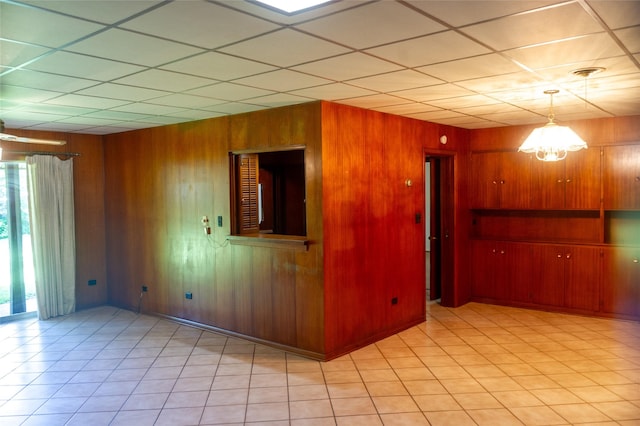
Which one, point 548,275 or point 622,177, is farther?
point 548,275

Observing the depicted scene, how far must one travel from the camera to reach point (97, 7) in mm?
2125

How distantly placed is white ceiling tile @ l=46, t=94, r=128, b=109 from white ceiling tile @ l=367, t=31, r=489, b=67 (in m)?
2.73

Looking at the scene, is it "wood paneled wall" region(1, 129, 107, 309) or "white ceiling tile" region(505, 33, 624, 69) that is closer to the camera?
"white ceiling tile" region(505, 33, 624, 69)

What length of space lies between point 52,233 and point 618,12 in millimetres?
6744

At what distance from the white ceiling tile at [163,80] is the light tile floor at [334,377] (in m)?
2.57

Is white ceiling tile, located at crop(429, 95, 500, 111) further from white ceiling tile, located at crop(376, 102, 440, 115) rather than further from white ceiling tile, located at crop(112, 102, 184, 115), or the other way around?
white ceiling tile, located at crop(112, 102, 184, 115)

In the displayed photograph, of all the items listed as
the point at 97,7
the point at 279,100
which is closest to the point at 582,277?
the point at 279,100

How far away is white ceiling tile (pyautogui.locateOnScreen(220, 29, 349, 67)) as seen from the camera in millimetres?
2580

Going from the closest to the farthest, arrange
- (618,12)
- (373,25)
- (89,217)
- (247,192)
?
(618,12) → (373,25) → (247,192) → (89,217)

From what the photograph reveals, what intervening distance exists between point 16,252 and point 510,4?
6750 mm

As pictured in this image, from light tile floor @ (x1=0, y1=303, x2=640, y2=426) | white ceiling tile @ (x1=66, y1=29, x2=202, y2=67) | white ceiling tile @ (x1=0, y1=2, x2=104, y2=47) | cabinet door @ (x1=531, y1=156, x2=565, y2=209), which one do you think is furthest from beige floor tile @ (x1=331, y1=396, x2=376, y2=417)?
cabinet door @ (x1=531, y1=156, x2=565, y2=209)

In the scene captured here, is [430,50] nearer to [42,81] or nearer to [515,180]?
[42,81]

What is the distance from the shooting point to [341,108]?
15.3 feet

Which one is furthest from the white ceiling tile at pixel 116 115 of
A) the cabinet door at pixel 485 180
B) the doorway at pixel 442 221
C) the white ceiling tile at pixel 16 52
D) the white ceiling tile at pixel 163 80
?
the cabinet door at pixel 485 180
